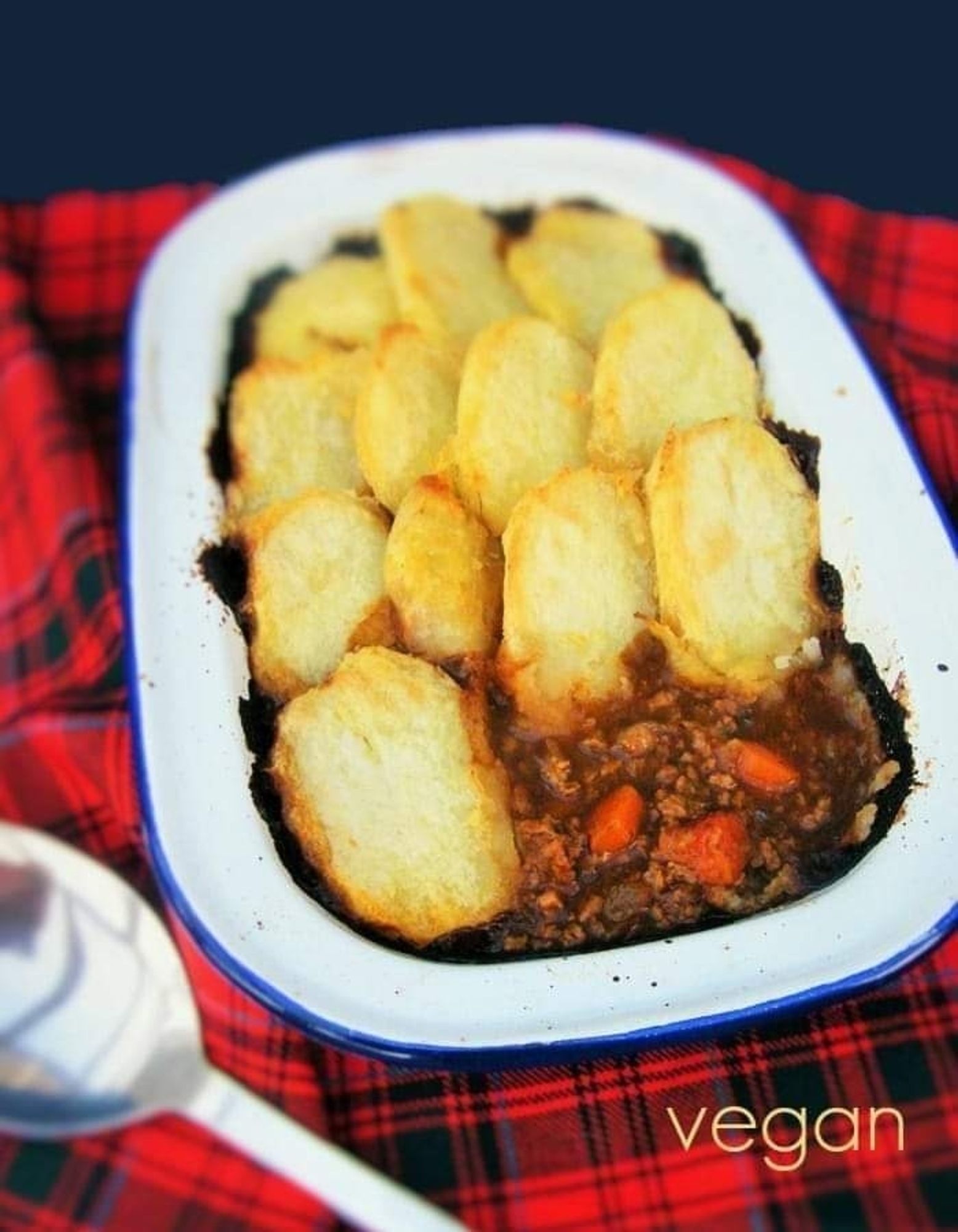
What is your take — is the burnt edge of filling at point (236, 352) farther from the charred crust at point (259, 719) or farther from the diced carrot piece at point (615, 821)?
the diced carrot piece at point (615, 821)

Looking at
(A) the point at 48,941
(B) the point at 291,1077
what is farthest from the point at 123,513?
(B) the point at 291,1077

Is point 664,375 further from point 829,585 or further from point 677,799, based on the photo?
point 677,799

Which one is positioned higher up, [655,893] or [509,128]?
[509,128]

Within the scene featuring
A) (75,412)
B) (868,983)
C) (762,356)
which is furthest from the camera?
(75,412)

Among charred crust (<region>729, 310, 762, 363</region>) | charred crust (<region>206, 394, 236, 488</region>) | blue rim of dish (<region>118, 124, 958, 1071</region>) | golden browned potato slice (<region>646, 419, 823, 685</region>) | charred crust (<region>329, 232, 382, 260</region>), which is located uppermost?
charred crust (<region>729, 310, 762, 363</region>)

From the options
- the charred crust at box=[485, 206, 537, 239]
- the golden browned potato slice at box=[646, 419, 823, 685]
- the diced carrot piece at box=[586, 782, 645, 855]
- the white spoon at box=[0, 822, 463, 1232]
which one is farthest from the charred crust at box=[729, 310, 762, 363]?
the white spoon at box=[0, 822, 463, 1232]

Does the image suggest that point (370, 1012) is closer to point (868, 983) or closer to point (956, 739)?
point (868, 983)

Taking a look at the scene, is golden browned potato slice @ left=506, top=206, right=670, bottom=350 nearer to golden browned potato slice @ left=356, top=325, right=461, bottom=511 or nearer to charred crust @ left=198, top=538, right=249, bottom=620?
golden browned potato slice @ left=356, top=325, right=461, bottom=511
